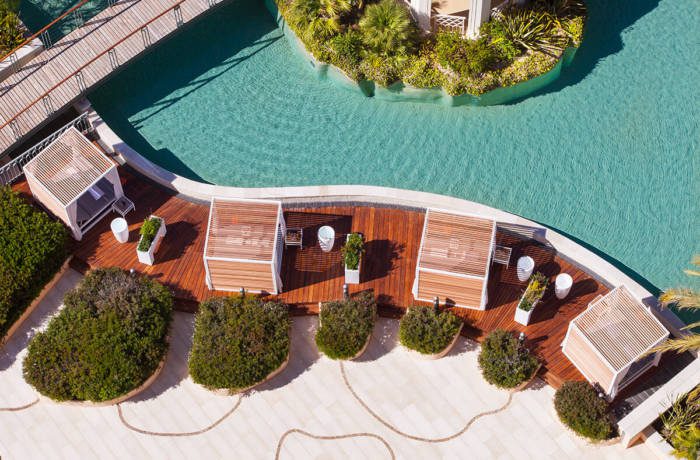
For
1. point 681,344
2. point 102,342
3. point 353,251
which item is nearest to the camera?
point 681,344

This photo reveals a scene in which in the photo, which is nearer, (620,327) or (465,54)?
(620,327)

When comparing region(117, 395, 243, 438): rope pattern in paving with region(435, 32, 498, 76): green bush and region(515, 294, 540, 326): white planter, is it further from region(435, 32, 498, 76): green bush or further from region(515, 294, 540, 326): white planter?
region(435, 32, 498, 76): green bush

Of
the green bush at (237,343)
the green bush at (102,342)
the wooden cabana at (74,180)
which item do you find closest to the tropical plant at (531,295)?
the green bush at (237,343)

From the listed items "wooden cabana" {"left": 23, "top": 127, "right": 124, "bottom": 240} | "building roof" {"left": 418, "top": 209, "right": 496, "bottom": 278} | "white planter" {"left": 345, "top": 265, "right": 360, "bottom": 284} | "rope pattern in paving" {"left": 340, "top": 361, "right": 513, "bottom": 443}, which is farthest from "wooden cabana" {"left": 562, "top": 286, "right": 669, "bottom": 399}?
"wooden cabana" {"left": 23, "top": 127, "right": 124, "bottom": 240}

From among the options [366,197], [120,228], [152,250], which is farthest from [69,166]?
[366,197]

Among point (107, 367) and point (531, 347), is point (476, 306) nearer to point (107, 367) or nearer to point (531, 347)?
point (531, 347)

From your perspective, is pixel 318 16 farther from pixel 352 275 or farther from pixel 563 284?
pixel 563 284

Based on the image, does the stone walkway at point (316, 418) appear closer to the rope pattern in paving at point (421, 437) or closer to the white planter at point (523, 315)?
the rope pattern in paving at point (421, 437)

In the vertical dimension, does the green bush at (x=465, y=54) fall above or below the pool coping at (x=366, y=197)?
above
